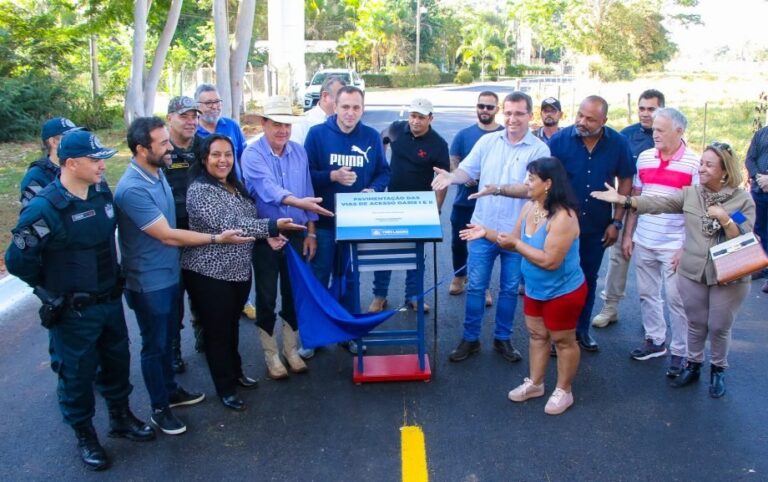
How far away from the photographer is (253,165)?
4.62 meters

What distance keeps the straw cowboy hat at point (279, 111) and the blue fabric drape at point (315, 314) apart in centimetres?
92

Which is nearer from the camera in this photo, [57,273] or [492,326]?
[57,273]

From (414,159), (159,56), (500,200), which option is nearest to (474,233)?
(500,200)

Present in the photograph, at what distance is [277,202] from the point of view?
181 inches

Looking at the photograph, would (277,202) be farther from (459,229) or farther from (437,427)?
(459,229)

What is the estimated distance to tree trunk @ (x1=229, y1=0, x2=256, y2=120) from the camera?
1859 cm

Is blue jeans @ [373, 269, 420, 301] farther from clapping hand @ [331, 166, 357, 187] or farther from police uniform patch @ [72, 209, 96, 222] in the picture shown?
police uniform patch @ [72, 209, 96, 222]

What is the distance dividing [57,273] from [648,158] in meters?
4.26

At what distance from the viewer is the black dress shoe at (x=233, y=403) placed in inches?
174

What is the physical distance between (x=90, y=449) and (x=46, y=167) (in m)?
1.87

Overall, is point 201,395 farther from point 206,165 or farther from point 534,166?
point 534,166

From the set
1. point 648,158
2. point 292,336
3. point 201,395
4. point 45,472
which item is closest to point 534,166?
point 648,158

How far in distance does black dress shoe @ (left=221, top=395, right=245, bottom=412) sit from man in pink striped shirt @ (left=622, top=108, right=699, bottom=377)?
10.3 feet

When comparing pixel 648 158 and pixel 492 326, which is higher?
pixel 648 158
